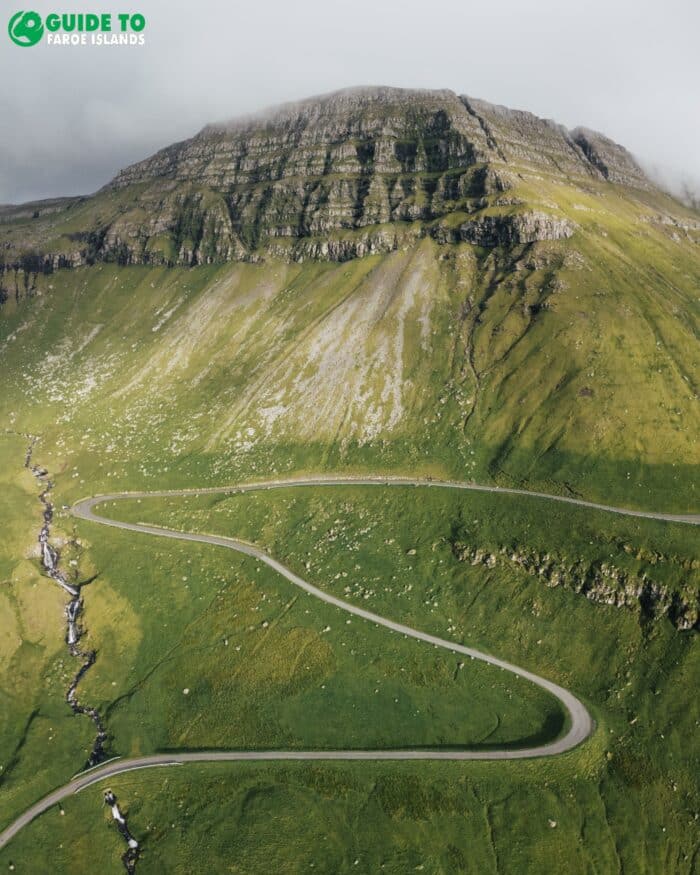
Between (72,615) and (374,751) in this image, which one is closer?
(374,751)

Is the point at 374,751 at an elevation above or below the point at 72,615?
above

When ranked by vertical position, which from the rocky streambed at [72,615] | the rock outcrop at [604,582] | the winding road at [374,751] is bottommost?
the rocky streambed at [72,615]

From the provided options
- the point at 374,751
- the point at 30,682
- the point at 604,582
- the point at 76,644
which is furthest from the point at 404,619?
the point at 30,682

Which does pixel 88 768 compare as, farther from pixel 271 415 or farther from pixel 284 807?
pixel 271 415

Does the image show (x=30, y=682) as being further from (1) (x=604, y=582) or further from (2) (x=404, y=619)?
(1) (x=604, y=582)

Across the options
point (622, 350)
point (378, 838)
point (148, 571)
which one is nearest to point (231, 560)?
point (148, 571)

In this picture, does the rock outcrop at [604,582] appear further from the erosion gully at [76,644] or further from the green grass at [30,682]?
the green grass at [30,682]

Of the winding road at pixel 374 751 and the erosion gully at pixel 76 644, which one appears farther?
the winding road at pixel 374 751

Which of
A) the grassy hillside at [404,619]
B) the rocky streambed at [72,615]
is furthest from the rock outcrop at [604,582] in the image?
the rocky streambed at [72,615]

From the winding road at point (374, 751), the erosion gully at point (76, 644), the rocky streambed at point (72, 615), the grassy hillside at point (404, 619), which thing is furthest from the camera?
the rocky streambed at point (72, 615)
